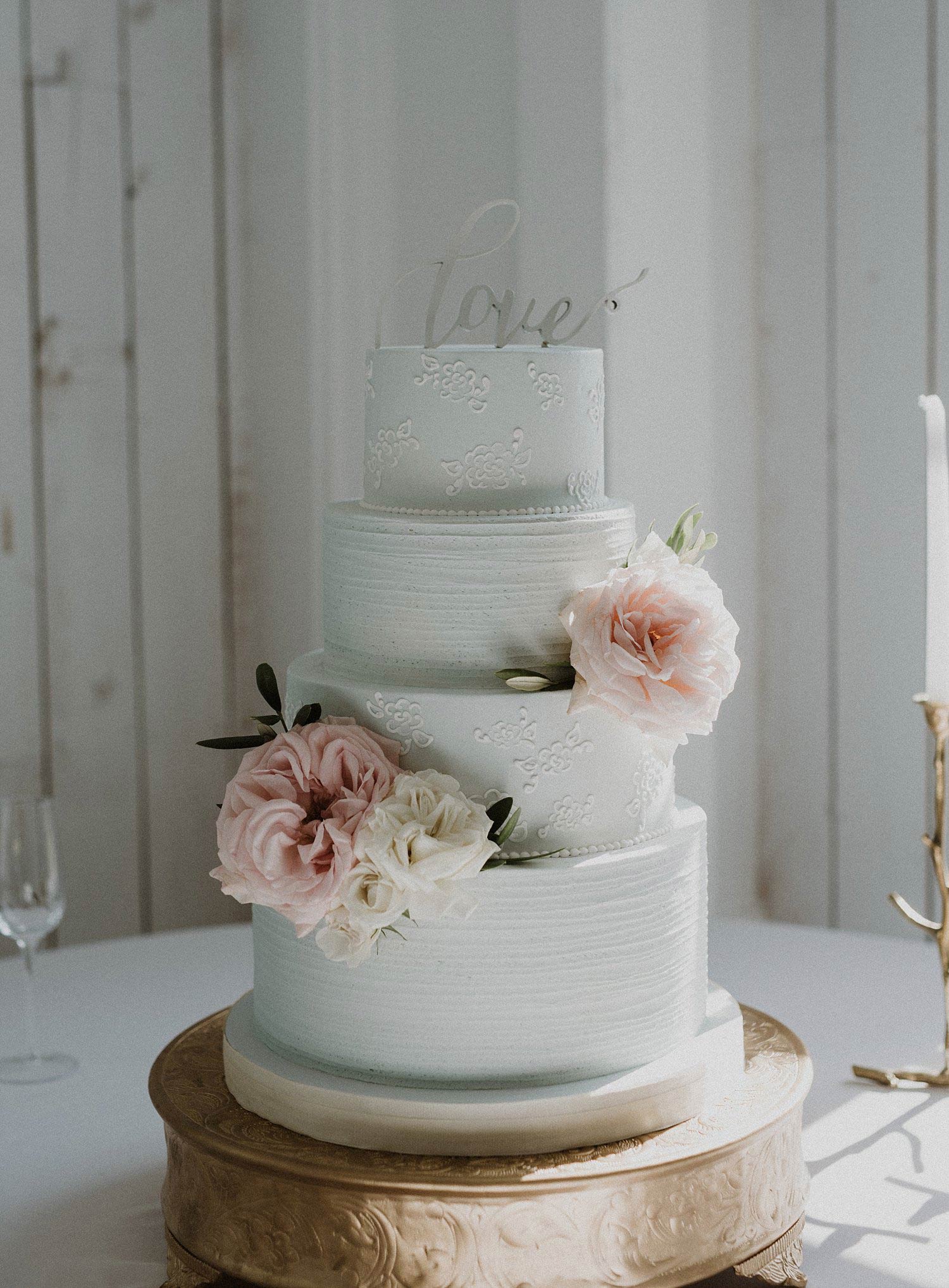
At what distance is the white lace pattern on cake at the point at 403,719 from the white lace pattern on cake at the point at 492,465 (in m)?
0.17

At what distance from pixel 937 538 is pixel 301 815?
25.1 inches

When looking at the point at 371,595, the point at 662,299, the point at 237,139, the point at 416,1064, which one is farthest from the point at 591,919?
the point at 237,139

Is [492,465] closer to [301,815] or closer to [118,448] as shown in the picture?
[301,815]

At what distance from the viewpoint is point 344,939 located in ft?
3.32

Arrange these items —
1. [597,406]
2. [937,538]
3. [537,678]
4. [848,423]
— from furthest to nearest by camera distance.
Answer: [848,423] < [937,538] < [597,406] < [537,678]

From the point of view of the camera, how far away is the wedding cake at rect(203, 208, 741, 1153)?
1018mm

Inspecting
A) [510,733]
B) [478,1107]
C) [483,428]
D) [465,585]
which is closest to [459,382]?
[483,428]

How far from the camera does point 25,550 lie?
2.25 m

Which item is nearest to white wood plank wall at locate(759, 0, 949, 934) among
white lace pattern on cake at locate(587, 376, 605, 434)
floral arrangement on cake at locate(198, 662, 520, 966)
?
white lace pattern on cake at locate(587, 376, 605, 434)

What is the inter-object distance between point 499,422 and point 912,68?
137 cm

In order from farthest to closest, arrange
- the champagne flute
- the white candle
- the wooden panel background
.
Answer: the wooden panel background → the champagne flute → the white candle

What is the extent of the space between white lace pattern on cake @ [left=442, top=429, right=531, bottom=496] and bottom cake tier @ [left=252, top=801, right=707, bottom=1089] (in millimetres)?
280

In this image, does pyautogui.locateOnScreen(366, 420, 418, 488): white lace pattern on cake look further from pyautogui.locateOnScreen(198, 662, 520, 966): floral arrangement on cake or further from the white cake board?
the white cake board

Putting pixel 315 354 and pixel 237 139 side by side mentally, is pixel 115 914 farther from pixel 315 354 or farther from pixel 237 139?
pixel 237 139
